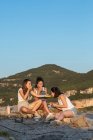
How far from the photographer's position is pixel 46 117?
2338cm

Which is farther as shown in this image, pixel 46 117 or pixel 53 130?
pixel 46 117

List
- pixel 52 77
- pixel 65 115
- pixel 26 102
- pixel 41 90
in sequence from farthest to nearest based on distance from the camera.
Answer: pixel 52 77 < pixel 41 90 < pixel 26 102 < pixel 65 115

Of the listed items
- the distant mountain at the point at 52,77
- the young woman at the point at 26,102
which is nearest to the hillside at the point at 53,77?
the distant mountain at the point at 52,77

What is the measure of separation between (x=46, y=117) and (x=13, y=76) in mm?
96947

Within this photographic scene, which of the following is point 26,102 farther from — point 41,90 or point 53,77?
point 53,77

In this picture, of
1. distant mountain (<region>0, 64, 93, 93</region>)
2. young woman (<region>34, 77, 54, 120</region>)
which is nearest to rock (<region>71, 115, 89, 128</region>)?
young woman (<region>34, 77, 54, 120</region>)

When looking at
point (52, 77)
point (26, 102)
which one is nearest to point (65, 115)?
point (26, 102)

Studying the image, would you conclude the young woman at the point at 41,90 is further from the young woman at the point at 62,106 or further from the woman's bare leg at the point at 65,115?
the woman's bare leg at the point at 65,115

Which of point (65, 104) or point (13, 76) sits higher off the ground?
point (13, 76)

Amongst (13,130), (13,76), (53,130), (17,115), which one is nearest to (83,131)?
(53,130)

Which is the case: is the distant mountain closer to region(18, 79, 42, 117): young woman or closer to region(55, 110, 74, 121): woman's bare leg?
region(18, 79, 42, 117): young woman

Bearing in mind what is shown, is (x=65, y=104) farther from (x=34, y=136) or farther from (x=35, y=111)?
(x=34, y=136)

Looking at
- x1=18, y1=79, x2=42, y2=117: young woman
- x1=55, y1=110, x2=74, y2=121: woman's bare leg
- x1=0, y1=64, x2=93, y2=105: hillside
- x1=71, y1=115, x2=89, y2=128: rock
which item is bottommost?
x1=71, y1=115, x2=89, y2=128: rock

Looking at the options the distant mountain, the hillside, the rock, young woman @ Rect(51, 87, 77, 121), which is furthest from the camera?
the distant mountain
